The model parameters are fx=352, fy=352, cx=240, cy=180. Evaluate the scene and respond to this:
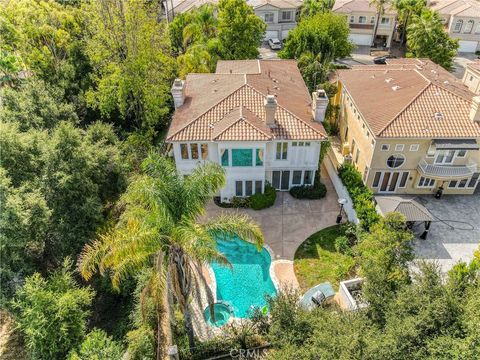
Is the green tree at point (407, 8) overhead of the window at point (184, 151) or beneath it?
overhead

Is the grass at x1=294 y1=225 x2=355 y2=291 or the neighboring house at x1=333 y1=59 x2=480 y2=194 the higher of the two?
the neighboring house at x1=333 y1=59 x2=480 y2=194

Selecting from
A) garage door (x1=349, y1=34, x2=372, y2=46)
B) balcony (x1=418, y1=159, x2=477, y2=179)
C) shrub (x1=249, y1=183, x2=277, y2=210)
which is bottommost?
shrub (x1=249, y1=183, x2=277, y2=210)

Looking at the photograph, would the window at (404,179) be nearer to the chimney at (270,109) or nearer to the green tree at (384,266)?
the green tree at (384,266)

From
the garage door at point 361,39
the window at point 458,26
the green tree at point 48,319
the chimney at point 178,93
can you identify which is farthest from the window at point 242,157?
the window at point 458,26

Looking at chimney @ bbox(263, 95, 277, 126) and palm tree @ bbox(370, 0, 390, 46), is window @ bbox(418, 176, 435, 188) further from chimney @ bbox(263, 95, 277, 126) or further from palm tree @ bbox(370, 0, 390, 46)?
palm tree @ bbox(370, 0, 390, 46)

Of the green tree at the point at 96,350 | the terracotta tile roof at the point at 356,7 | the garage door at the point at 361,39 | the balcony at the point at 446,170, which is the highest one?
the terracotta tile roof at the point at 356,7

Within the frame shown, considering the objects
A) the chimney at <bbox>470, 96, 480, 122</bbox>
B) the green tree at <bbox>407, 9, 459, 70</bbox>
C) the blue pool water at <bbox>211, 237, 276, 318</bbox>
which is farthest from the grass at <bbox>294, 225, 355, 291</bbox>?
the green tree at <bbox>407, 9, 459, 70</bbox>
